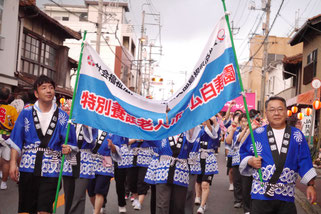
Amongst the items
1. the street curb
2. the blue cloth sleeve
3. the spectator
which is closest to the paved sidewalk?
the street curb

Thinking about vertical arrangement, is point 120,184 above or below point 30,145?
below

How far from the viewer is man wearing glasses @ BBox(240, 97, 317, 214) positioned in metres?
4.69

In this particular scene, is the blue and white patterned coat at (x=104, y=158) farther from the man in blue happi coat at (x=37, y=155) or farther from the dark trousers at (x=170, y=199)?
the man in blue happi coat at (x=37, y=155)

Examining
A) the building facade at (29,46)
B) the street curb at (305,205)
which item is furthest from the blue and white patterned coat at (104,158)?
the building facade at (29,46)

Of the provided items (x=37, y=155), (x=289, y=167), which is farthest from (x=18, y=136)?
(x=289, y=167)

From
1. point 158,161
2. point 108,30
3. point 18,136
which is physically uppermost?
point 108,30

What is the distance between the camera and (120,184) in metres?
8.04

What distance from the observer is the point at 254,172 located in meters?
4.96

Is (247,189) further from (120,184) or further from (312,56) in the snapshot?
(312,56)

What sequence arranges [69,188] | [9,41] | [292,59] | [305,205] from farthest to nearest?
[292,59] → [9,41] → [305,205] → [69,188]

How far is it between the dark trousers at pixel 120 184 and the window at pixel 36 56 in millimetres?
13995

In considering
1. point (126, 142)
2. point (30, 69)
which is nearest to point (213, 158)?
point (126, 142)

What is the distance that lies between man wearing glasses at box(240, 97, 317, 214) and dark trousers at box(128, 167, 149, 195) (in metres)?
4.05

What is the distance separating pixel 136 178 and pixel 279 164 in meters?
4.83
